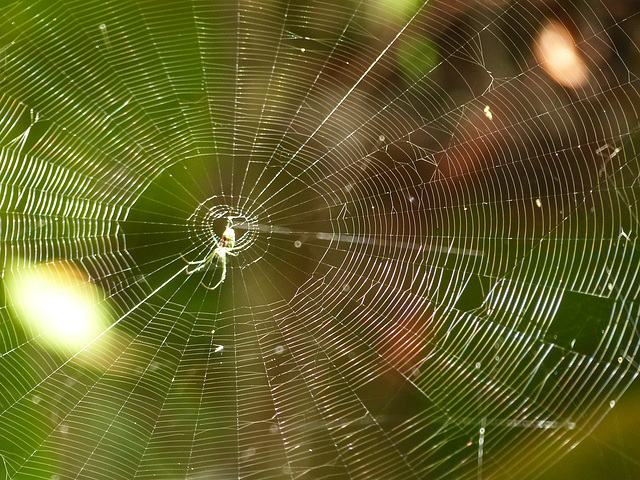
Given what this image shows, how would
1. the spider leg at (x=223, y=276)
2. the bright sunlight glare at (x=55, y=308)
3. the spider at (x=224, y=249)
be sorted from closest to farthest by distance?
the bright sunlight glare at (x=55, y=308) → the spider leg at (x=223, y=276) → the spider at (x=224, y=249)

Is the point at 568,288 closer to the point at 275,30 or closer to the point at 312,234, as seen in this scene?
the point at 312,234

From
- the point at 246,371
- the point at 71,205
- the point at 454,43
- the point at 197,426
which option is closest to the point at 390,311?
the point at 246,371

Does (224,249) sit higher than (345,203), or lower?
lower

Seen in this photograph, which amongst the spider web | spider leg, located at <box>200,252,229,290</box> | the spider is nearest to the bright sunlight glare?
the spider web

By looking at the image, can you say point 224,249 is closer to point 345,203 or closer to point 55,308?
point 345,203

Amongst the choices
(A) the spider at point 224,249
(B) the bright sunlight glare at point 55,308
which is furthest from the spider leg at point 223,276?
(B) the bright sunlight glare at point 55,308

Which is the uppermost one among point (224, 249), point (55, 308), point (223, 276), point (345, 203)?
point (345, 203)

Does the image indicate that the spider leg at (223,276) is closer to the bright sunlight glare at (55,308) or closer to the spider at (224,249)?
the spider at (224,249)

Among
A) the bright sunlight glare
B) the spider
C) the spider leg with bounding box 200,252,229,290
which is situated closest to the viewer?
the bright sunlight glare

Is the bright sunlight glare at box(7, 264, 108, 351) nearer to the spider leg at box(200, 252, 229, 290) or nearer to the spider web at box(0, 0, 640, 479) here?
the spider web at box(0, 0, 640, 479)

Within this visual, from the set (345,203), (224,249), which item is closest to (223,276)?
(224,249)
